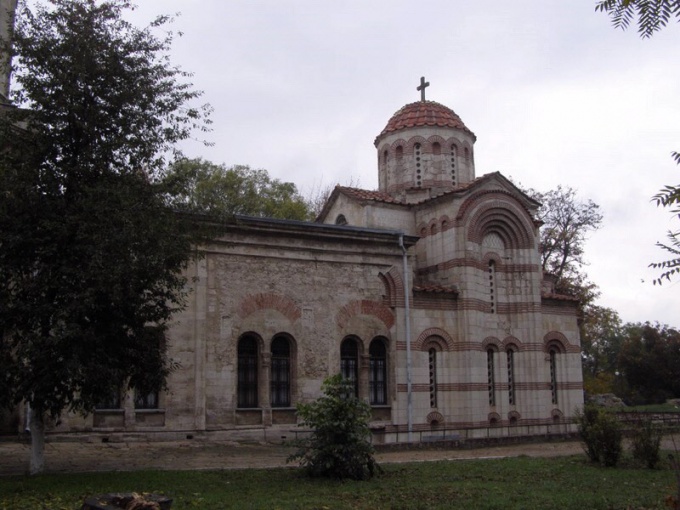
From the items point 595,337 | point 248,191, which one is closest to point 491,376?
point 248,191

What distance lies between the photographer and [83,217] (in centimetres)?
1236

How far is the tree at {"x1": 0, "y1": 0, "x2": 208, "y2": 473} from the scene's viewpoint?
11953 mm

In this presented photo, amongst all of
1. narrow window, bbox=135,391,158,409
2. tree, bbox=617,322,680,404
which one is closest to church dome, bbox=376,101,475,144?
narrow window, bbox=135,391,158,409

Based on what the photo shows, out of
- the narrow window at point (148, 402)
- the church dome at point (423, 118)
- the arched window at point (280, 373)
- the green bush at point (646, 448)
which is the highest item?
the church dome at point (423, 118)

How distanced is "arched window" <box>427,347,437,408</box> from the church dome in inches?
347

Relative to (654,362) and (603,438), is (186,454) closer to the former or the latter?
(603,438)

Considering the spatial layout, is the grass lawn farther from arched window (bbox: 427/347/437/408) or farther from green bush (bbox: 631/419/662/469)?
arched window (bbox: 427/347/437/408)

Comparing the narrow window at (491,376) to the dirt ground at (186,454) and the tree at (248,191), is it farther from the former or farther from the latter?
the tree at (248,191)

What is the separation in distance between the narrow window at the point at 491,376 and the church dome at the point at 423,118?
8.72 metres

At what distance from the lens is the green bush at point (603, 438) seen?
14.3 metres

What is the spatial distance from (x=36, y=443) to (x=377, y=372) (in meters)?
11.2

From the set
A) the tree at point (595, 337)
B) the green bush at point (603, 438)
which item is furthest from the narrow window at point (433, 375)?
the tree at point (595, 337)

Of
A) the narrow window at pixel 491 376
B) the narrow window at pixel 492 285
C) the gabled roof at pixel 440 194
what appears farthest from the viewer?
the narrow window at pixel 492 285

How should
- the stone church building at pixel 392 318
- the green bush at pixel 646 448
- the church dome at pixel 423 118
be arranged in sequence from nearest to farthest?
the green bush at pixel 646 448 < the stone church building at pixel 392 318 < the church dome at pixel 423 118
